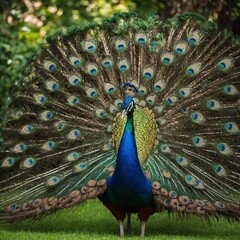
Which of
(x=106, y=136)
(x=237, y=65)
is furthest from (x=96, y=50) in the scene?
(x=237, y=65)

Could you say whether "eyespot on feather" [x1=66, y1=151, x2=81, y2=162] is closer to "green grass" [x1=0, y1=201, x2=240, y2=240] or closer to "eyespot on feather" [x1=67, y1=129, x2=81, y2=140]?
"eyespot on feather" [x1=67, y1=129, x2=81, y2=140]

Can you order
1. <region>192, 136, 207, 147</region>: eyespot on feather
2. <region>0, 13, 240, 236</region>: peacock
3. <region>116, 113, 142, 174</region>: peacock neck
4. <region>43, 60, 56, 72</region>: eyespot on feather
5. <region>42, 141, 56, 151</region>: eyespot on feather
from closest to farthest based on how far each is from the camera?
<region>116, 113, 142, 174</region>: peacock neck
<region>0, 13, 240, 236</region>: peacock
<region>192, 136, 207, 147</region>: eyespot on feather
<region>42, 141, 56, 151</region>: eyespot on feather
<region>43, 60, 56, 72</region>: eyespot on feather

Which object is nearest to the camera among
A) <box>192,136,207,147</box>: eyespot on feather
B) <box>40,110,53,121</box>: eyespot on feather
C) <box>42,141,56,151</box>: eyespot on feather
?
<box>192,136,207,147</box>: eyespot on feather

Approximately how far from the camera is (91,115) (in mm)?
7148

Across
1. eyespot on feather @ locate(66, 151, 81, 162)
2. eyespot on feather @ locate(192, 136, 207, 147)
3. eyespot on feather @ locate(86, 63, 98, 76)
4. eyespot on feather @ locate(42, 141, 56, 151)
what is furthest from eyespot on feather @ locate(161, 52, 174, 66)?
eyespot on feather @ locate(42, 141, 56, 151)

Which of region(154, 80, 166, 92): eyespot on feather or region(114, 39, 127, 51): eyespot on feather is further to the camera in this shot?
region(114, 39, 127, 51): eyespot on feather

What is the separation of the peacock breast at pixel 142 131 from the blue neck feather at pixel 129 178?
172 mm

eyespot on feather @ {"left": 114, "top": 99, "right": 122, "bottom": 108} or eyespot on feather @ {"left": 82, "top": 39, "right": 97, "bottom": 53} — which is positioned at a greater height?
eyespot on feather @ {"left": 82, "top": 39, "right": 97, "bottom": 53}

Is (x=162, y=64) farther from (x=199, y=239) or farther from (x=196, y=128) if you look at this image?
(x=199, y=239)

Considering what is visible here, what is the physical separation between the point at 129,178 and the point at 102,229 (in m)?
0.99

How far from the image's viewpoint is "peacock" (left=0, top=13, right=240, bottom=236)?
677 centimetres

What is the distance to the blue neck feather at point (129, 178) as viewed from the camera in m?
6.60

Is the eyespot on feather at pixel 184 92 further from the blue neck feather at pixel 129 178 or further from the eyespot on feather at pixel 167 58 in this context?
the blue neck feather at pixel 129 178

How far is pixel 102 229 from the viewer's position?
7434 millimetres
